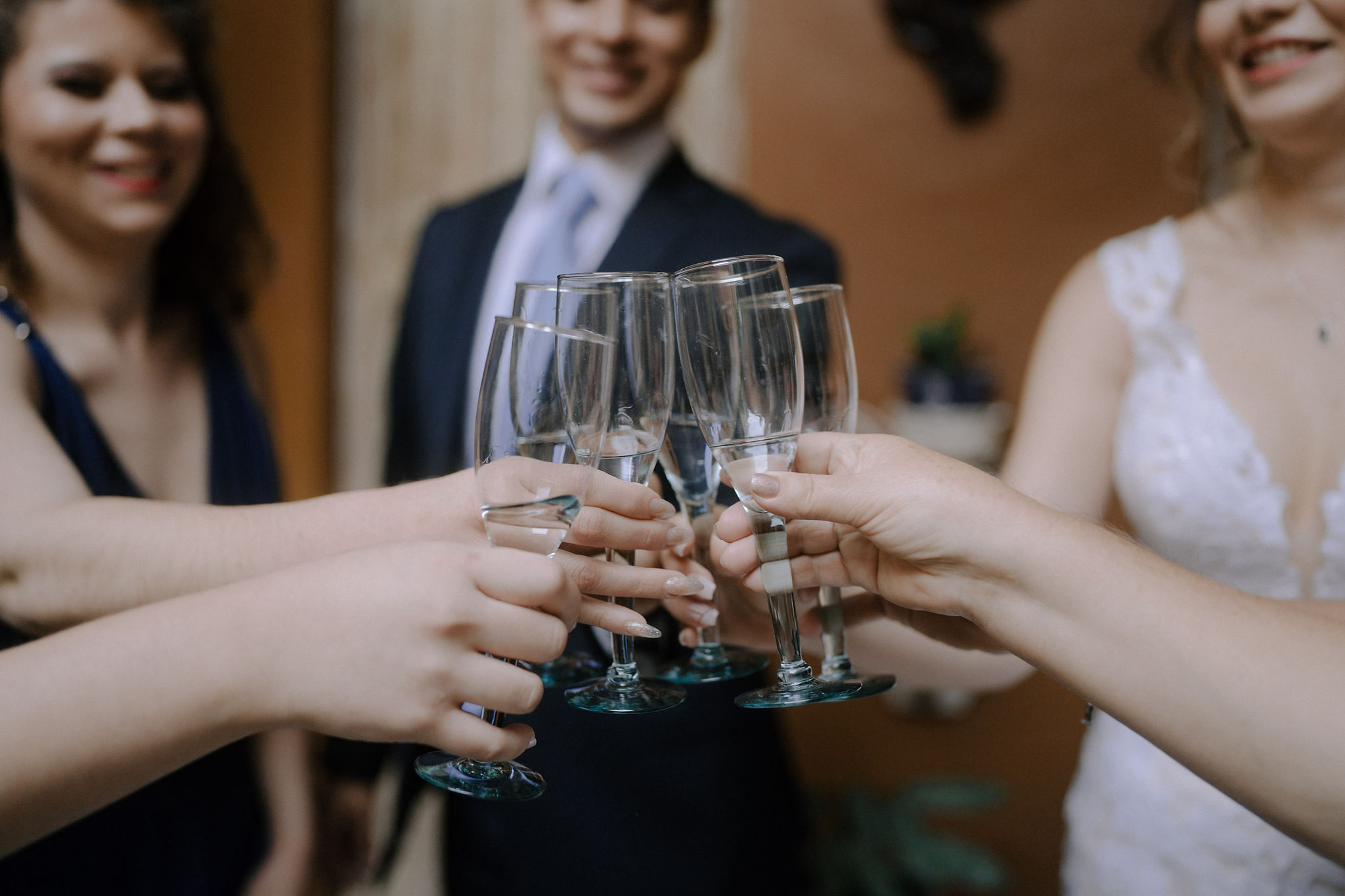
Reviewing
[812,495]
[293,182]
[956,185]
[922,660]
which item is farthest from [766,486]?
[293,182]

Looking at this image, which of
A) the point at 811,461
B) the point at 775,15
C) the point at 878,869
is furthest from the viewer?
the point at 775,15

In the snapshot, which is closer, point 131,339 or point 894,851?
point 131,339

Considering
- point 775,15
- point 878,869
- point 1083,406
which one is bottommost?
point 878,869

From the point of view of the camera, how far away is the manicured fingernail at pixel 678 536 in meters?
0.90

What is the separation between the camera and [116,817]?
1.24 metres

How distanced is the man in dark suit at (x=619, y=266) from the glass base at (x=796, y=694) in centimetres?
48

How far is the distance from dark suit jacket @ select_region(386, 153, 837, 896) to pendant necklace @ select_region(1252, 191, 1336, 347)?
71 cm

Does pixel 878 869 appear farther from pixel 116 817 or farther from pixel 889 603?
pixel 116 817

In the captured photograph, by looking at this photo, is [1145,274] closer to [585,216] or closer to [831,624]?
[831,624]

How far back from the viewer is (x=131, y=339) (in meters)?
1.45

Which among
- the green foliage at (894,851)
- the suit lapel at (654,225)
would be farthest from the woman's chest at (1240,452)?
the green foliage at (894,851)

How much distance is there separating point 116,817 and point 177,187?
0.95 m

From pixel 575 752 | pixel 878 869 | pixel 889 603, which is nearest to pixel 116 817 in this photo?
pixel 575 752

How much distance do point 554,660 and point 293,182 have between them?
257 centimetres
